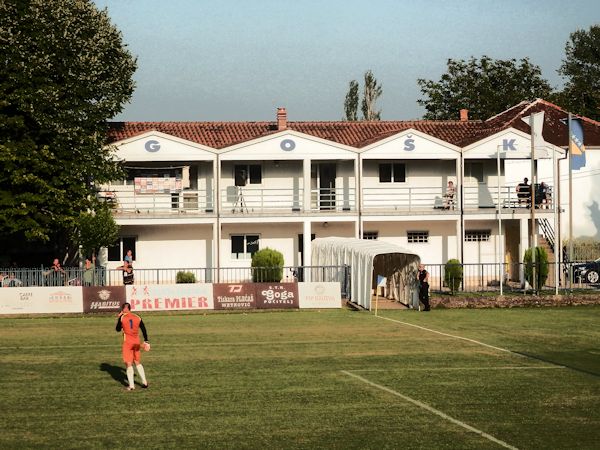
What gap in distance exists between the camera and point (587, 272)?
4588 cm

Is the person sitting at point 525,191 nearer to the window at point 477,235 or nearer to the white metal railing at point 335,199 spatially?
the window at point 477,235

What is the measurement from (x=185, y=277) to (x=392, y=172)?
12.7 metres

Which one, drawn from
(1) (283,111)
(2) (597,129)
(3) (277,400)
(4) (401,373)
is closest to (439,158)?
(1) (283,111)

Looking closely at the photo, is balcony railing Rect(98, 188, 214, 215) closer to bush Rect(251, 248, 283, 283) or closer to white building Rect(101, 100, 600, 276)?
white building Rect(101, 100, 600, 276)

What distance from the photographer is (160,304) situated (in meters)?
37.8

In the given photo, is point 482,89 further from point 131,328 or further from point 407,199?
point 131,328

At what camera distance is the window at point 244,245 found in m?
50.0

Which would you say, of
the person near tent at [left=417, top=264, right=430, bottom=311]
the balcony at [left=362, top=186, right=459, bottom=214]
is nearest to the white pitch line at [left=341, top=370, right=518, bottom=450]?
the person near tent at [left=417, top=264, right=430, bottom=311]

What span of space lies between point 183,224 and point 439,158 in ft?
42.2

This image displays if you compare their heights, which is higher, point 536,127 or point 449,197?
point 536,127

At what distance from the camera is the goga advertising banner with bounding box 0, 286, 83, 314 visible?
37.0 meters

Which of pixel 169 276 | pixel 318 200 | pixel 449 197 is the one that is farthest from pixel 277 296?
pixel 449 197

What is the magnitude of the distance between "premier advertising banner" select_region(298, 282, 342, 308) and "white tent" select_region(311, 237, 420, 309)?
1040 millimetres

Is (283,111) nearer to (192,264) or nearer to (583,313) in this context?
(192,264)
